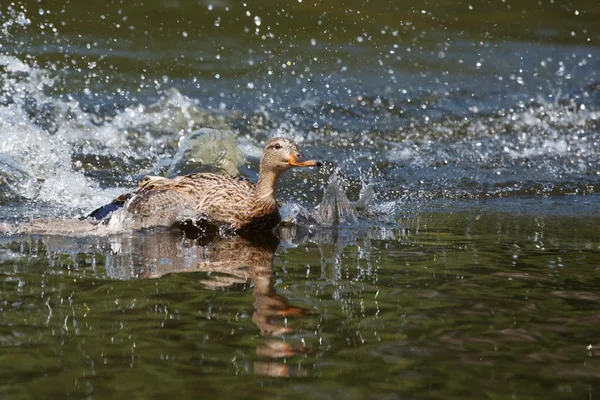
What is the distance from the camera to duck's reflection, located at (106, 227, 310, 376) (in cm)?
446

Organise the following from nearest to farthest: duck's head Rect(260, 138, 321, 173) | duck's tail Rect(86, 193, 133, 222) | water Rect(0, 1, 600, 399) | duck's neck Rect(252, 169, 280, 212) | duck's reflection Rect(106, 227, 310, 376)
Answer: water Rect(0, 1, 600, 399) < duck's reflection Rect(106, 227, 310, 376) < duck's tail Rect(86, 193, 133, 222) < duck's head Rect(260, 138, 321, 173) < duck's neck Rect(252, 169, 280, 212)

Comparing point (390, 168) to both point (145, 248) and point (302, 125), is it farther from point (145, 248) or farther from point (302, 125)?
point (145, 248)

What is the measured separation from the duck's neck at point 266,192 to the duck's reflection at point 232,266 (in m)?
0.25

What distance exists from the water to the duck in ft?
0.91

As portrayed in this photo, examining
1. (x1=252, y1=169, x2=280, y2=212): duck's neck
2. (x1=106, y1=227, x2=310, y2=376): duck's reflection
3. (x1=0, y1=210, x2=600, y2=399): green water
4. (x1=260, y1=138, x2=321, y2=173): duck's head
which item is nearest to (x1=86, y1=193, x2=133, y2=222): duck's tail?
(x1=106, y1=227, x2=310, y2=376): duck's reflection

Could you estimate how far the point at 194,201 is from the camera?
793 centimetres

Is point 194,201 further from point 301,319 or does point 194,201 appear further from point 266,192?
point 301,319

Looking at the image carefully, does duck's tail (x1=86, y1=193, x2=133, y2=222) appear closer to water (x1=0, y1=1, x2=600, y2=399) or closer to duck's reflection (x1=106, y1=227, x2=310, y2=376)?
water (x1=0, y1=1, x2=600, y2=399)

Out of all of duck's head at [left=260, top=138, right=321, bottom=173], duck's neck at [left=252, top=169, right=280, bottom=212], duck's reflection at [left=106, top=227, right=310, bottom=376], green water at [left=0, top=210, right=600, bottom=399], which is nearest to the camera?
green water at [left=0, top=210, right=600, bottom=399]

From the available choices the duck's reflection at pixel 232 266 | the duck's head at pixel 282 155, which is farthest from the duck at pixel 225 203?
the duck's reflection at pixel 232 266

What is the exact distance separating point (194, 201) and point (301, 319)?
10.6 feet

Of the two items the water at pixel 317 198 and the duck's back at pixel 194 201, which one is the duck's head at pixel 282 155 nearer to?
the duck's back at pixel 194 201

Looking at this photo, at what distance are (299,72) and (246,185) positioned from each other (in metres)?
6.58

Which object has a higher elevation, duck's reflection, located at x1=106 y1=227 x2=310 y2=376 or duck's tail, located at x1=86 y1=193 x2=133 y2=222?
duck's tail, located at x1=86 y1=193 x2=133 y2=222
